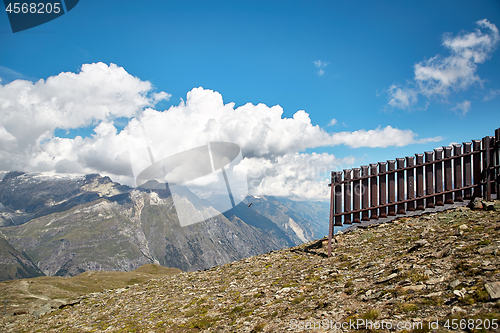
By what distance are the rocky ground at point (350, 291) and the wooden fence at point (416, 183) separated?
1269mm

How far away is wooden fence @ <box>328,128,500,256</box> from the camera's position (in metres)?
16.3

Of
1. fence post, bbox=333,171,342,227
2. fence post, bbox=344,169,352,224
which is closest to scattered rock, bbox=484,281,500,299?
fence post, bbox=333,171,342,227

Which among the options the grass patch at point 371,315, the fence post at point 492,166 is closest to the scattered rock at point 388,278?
the grass patch at point 371,315

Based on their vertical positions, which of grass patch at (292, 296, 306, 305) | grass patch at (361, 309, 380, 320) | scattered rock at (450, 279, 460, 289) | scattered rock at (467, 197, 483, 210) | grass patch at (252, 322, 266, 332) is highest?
scattered rock at (467, 197, 483, 210)

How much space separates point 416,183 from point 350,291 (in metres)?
10.2

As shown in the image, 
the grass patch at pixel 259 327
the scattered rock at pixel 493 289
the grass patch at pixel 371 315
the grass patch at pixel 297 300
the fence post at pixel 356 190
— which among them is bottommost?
the grass patch at pixel 259 327

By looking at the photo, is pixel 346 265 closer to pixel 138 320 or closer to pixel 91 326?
pixel 138 320

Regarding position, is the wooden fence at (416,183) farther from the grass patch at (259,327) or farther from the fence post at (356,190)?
the grass patch at (259,327)

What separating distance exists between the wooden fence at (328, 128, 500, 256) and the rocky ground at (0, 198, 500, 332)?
1269mm

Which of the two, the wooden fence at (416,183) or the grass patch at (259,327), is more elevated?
the wooden fence at (416,183)

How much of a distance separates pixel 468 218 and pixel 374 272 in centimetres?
812

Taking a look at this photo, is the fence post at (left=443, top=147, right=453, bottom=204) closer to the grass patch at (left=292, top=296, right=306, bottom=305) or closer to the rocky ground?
the rocky ground

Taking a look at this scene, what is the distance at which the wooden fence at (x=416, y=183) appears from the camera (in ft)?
53.5

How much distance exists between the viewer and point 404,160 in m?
16.5
